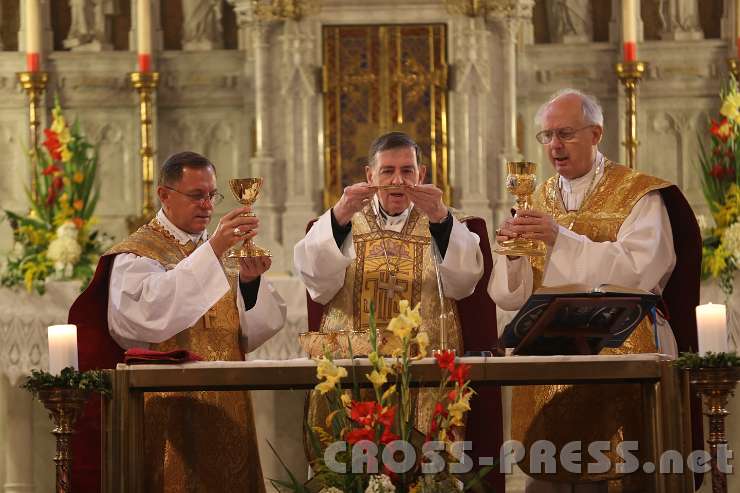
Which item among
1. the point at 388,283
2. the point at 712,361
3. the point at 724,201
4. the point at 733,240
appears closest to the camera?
the point at 712,361

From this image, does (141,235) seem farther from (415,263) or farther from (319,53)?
(319,53)

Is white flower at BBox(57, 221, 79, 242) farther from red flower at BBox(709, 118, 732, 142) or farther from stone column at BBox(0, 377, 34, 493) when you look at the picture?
red flower at BBox(709, 118, 732, 142)

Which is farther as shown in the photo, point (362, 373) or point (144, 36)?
point (144, 36)

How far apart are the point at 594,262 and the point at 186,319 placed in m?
1.49

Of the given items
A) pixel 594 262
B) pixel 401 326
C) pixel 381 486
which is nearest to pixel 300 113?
pixel 594 262

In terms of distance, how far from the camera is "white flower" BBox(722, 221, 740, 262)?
732 cm

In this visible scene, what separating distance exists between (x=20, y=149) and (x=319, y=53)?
6.78 ft

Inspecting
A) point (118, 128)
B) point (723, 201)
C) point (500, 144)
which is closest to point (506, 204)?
point (500, 144)

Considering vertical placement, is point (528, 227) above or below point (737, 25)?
below

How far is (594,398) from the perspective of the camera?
525cm

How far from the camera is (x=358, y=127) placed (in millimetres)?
9281

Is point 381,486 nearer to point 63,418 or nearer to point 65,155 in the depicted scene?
point 63,418

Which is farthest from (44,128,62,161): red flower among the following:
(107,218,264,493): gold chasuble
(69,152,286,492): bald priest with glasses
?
(107,218,264,493): gold chasuble

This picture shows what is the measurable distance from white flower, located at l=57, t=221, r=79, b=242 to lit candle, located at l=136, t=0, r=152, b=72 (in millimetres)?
Result: 1290
